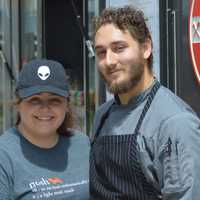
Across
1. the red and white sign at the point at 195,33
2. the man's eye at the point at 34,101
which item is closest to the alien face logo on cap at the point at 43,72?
the man's eye at the point at 34,101

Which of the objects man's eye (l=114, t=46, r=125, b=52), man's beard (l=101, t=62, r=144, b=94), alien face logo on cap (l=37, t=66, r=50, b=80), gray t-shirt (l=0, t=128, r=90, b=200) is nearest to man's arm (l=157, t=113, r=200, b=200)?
man's beard (l=101, t=62, r=144, b=94)

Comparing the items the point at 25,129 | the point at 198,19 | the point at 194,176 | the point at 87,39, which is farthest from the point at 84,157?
the point at 87,39

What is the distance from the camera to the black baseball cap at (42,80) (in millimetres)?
2412

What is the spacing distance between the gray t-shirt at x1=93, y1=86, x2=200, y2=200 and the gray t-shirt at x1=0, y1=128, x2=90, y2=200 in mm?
A: 419

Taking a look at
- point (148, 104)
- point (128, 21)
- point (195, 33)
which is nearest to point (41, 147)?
point (148, 104)

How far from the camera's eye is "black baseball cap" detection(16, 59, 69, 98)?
241 centimetres

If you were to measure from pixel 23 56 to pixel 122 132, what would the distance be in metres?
5.48

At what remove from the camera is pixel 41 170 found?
7.90ft

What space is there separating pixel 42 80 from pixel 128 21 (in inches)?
18.0

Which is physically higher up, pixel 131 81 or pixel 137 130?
pixel 131 81

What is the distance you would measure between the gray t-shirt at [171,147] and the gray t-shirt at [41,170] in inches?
16.5

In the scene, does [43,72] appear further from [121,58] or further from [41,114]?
[121,58]

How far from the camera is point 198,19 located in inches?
163

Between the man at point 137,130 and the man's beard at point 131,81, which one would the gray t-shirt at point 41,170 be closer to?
the man at point 137,130
